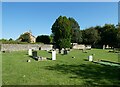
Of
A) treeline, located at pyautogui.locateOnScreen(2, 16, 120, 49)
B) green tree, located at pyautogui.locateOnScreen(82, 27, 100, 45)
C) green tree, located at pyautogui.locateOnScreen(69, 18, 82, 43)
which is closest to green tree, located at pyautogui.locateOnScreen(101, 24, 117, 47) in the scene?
treeline, located at pyautogui.locateOnScreen(2, 16, 120, 49)

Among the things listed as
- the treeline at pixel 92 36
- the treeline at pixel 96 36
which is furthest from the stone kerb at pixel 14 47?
the treeline at pixel 96 36

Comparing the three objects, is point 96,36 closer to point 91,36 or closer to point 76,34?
point 91,36

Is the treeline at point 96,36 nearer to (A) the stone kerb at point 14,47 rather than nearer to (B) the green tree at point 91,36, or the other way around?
(B) the green tree at point 91,36

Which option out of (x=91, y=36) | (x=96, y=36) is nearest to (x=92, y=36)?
(x=91, y=36)

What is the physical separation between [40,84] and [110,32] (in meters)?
73.2

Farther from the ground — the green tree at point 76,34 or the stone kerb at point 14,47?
the green tree at point 76,34

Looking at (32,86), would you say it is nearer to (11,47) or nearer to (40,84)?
(40,84)

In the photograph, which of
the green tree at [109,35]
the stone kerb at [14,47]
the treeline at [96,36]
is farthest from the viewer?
the green tree at [109,35]

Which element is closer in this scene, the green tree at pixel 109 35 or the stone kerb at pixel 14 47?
the stone kerb at pixel 14 47

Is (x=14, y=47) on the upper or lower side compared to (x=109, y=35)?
lower

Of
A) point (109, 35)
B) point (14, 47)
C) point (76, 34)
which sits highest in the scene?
point (76, 34)

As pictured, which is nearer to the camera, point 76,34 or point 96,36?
point 76,34

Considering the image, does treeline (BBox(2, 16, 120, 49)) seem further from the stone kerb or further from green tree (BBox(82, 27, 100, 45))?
the stone kerb

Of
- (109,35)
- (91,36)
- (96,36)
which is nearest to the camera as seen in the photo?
(109,35)
